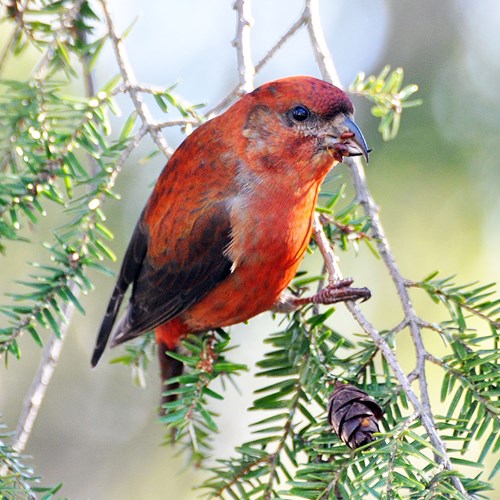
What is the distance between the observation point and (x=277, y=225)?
2.69 metres

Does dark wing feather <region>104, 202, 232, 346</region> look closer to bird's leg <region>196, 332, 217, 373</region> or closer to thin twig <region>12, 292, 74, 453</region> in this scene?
bird's leg <region>196, 332, 217, 373</region>

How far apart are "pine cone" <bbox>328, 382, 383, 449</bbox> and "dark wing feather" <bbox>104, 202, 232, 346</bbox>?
36.4 inches

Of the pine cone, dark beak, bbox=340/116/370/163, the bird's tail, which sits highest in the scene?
dark beak, bbox=340/116/370/163

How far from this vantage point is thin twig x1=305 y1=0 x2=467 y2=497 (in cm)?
175

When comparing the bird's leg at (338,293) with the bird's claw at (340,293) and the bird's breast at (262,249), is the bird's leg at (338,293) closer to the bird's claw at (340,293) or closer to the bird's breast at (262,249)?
the bird's claw at (340,293)

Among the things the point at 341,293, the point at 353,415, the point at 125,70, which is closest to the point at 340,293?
the point at 341,293

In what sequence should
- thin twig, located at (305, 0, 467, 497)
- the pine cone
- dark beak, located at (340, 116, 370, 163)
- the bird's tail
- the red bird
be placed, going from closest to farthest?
1. thin twig, located at (305, 0, 467, 497)
2. the pine cone
3. dark beak, located at (340, 116, 370, 163)
4. the red bird
5. the bird's tail

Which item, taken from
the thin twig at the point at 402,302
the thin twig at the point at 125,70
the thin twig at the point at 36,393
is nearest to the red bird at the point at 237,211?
the thin twig at the point at 402,302

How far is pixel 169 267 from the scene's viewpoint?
2984 millimetres

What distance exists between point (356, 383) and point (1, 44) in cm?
287

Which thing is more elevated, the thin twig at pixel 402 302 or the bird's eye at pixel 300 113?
the bird's eye at pixel 300 113

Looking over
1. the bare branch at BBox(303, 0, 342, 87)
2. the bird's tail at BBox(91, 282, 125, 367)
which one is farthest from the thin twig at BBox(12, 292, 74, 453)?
the bare branch at BBox(303, 0, 342, 87)

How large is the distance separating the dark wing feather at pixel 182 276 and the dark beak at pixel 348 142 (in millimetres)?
466

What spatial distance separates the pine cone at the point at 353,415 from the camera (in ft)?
6.10
